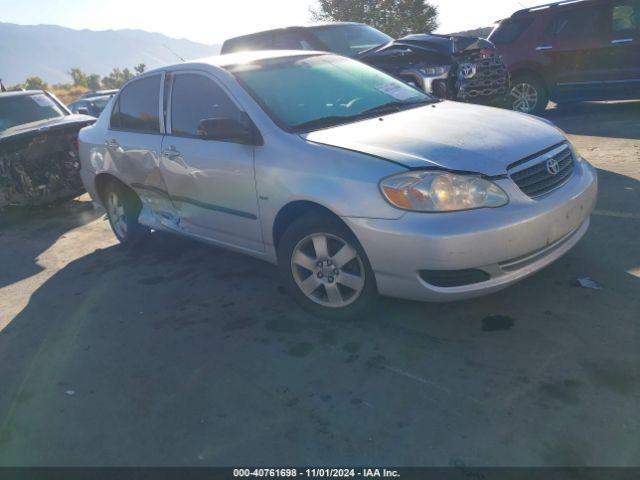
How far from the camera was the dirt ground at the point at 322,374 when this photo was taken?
2.32 metres

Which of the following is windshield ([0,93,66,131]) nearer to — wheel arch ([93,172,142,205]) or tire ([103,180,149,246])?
wheel arch ([93,172,142,205])

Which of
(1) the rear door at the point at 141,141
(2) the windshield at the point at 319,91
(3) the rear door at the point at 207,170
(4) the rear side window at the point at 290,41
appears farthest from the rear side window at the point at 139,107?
(4) the rear side window at the point at 290,41

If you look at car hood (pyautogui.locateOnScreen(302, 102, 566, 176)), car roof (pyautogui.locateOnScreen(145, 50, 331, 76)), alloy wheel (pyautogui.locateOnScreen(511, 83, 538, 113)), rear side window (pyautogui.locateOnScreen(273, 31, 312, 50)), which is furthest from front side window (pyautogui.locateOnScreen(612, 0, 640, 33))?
car roof (pyautogui.locateOnScreen(145, 50, 331, 76))

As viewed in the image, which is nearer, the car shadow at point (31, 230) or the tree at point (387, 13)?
the car shadow at point (31, 230)

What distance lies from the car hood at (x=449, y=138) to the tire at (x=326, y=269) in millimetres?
513

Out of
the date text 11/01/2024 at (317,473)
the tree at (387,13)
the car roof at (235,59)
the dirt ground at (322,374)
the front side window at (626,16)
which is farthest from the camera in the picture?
the tree at (387,13)

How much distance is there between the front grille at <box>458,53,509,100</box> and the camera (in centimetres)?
725

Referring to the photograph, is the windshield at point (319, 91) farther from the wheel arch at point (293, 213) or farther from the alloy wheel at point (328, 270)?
the alloy wheel at point (328, 270)

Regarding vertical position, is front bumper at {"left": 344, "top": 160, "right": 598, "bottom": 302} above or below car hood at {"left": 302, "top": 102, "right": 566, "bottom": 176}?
below

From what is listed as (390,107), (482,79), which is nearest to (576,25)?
(482,79)

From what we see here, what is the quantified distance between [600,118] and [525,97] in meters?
1.24

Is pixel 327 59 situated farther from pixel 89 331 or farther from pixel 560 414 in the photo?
pixel 560 414

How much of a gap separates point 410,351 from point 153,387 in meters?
1.43

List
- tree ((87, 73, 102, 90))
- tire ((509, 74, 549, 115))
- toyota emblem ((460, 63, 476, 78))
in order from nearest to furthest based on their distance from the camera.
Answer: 1. toyota emblem ((460, 63, 476, 78))
2. tire ((509, 74, 549, 115))
3. tree ((87, 73, 102, 90))
